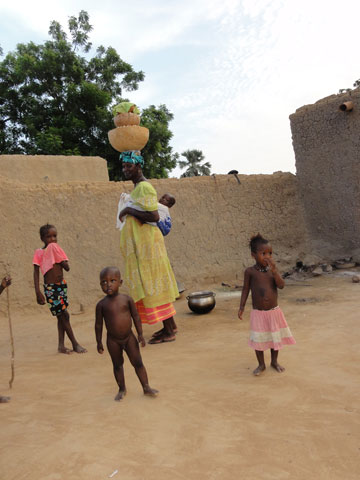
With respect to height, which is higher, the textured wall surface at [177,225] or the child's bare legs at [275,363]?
the textured wall surface at [177,225]

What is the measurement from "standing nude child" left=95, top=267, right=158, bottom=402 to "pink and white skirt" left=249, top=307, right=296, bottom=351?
2.61 feet

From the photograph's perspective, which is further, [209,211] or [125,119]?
[209,211]

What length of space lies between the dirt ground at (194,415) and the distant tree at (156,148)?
11506 mm

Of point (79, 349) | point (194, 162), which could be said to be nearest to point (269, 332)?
point (79, 349)

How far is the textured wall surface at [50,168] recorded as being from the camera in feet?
24.6

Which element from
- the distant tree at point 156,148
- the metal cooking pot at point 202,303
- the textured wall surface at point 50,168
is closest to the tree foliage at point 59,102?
the distant tree at point 156,148

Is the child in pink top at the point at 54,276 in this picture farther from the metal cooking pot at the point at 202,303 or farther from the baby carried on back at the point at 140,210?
the metal cooking pot at the point at 202,303

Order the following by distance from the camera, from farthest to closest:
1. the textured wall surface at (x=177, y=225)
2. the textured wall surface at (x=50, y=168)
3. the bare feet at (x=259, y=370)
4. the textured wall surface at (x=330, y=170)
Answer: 1. the textured wall surface at (x=50, y=168)
2. the textured wall surface at (x=330, y=170)
3. the textured wall surface at (x=177, y=225)
4. the bare feet at (x=259, y=370)

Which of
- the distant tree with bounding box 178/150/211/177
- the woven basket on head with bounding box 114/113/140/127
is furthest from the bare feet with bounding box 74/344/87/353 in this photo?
the distant tree with bounding box 178/150/211/177

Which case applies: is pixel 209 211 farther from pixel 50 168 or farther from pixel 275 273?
pixel 275 273

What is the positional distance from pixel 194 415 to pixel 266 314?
92cm

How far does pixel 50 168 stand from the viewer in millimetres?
7859

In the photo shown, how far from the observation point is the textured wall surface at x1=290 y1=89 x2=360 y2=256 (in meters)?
6.97

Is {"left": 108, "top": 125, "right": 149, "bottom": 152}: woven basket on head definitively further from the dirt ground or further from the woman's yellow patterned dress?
the dirt ground
